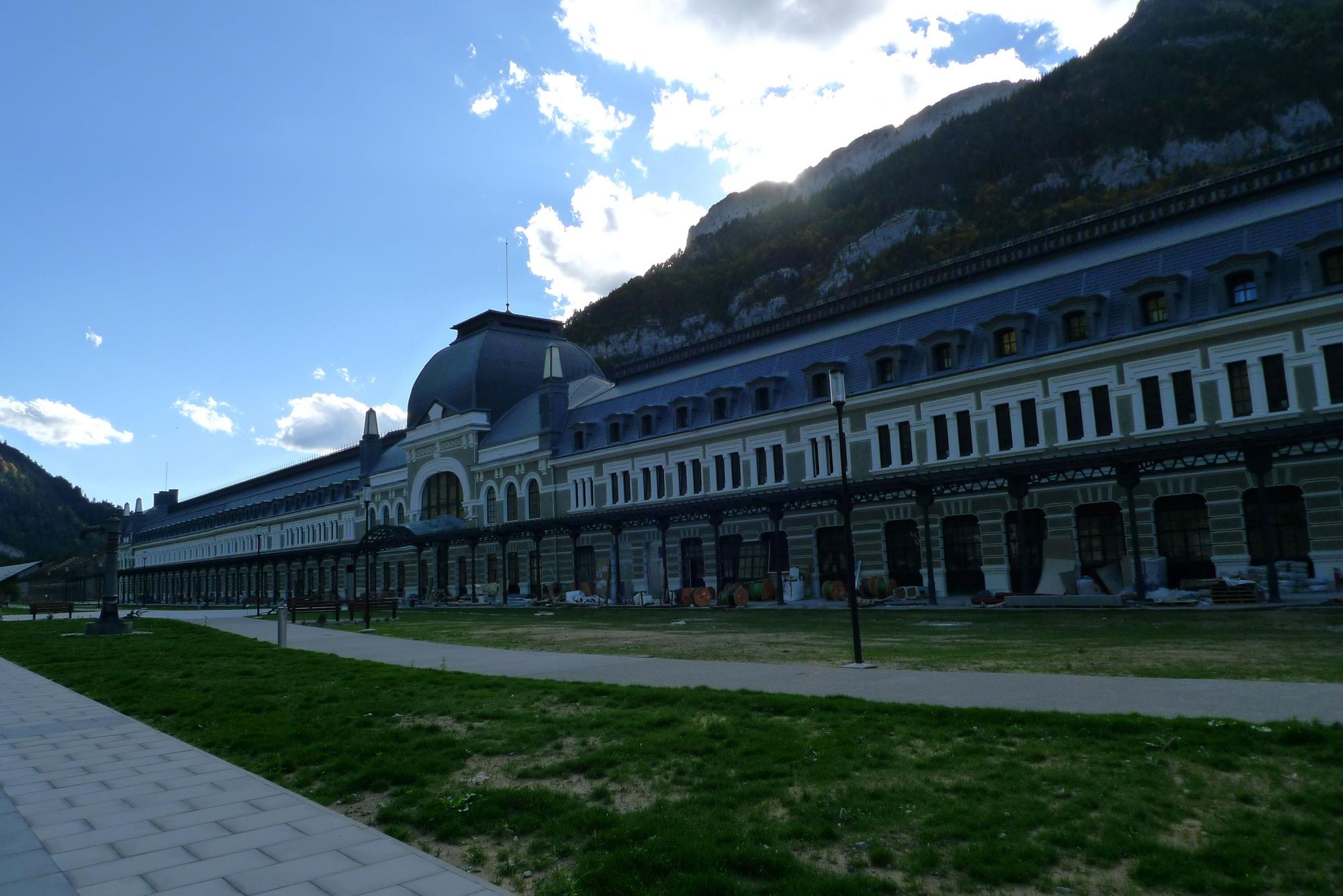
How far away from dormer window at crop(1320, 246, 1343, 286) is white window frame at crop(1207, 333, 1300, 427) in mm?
1988

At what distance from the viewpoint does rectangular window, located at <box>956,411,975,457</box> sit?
3600cm

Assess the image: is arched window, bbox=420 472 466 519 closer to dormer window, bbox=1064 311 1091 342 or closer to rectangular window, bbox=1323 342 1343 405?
dormer window, bbox=1064 311 1091 342

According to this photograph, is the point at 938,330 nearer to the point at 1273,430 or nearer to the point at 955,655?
the point at 1273,430

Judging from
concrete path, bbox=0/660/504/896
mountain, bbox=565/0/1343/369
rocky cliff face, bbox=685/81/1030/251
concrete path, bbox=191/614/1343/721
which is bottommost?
concrete path, bbox=191/614/1343/721

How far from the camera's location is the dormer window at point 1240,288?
2948 cm

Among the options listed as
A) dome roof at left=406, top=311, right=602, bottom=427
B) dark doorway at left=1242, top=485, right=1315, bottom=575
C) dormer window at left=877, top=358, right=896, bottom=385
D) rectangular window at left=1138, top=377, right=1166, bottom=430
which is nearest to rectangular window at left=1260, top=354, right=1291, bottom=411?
dark doorway at left=1242, top=485, right=1315, bottom=575

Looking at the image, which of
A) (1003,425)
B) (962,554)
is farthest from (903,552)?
(1003,425)

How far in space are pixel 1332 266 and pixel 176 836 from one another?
33.9 m

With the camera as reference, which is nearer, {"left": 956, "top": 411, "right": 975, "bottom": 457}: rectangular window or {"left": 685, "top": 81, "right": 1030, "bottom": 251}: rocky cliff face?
{"left": 956, "top": 411, "right": 975, "bottom": 457}: rectangular window

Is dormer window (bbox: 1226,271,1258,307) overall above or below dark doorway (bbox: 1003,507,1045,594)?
above

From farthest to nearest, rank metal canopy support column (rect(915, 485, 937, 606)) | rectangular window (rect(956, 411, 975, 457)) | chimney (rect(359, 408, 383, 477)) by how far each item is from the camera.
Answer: chimney (rect(359, 408, 383, 477)) → rectangular window (rect(956, 411, 975, 457)) → metal canopy support column (rect(915, 485, 937, 606))

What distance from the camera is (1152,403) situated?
103 ft

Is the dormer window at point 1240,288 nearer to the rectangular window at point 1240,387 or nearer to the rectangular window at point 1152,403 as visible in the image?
the rectangular window at point 1240,387

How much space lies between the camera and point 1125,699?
9.53m
